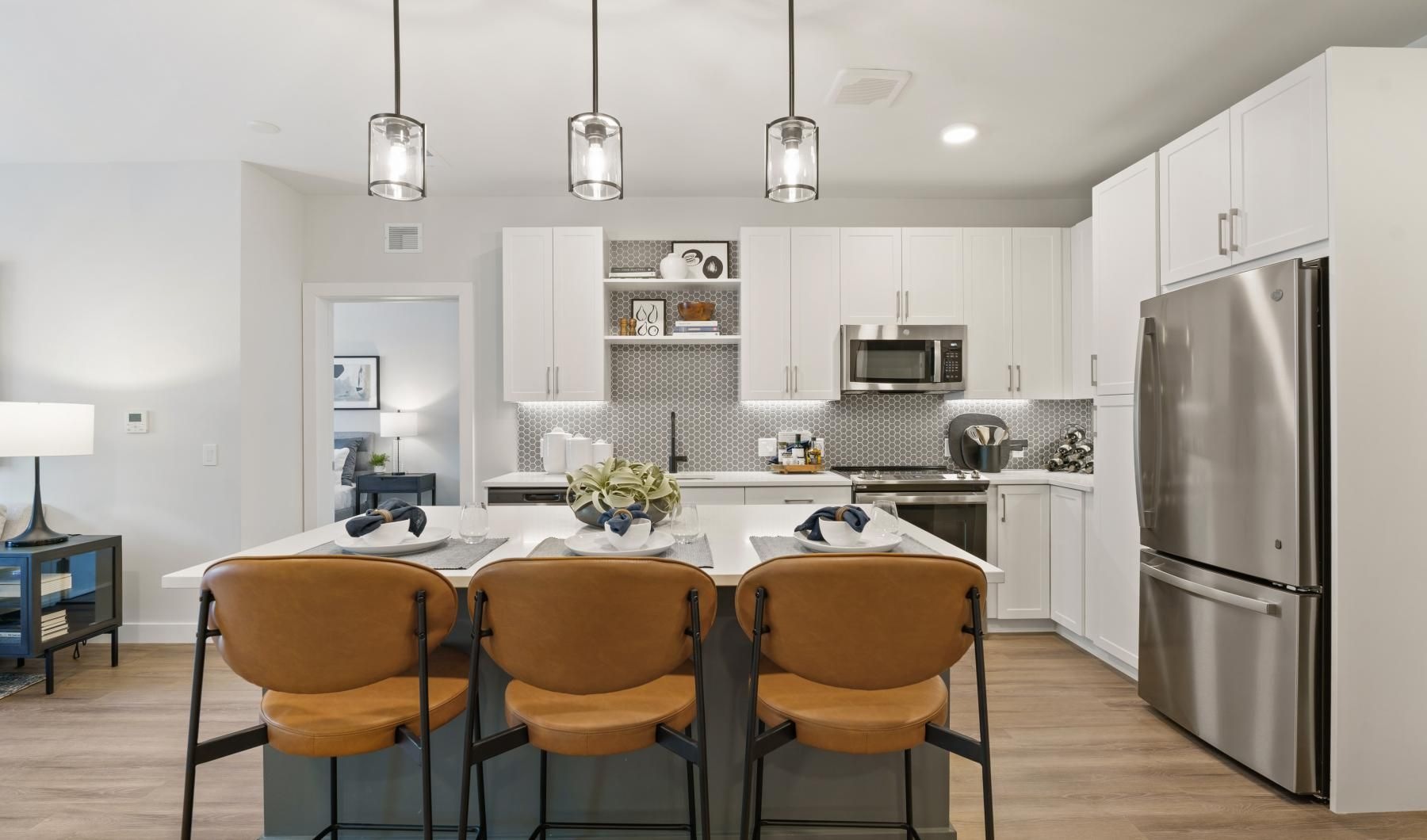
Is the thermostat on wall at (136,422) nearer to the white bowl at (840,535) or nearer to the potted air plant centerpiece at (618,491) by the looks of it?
the potted air plant centerpiece at (618,491)

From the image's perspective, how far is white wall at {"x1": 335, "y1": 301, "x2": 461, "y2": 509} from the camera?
7047 millimetres

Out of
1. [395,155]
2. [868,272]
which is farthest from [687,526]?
[868,272]

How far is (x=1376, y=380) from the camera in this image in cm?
209

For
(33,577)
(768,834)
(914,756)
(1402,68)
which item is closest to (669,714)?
(768,834)

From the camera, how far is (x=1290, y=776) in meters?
2.18

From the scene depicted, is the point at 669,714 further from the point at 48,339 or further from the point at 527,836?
the point at 48,339

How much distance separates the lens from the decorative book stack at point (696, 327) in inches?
166

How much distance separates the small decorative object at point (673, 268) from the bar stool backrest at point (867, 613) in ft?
9.90

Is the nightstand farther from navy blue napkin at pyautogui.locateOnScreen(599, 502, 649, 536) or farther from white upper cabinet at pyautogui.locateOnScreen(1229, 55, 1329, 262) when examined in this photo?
white upper cabinet at pyautogui.locateOnScreen(1229, 55, 1329, 262)

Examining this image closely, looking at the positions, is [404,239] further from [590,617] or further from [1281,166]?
[1281,166]

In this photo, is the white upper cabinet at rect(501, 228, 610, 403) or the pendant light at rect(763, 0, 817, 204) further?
the white upper cabinet at rect(501, 228, 610, 403)

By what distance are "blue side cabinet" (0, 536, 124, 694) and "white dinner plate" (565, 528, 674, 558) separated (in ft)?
9.89

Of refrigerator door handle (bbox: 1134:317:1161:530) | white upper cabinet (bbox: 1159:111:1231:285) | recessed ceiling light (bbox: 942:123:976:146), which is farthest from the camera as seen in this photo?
recessed ceiling light (bbox: 942:123:976:146)

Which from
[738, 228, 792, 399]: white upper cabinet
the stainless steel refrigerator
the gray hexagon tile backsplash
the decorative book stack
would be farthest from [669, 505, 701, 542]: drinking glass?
the gray hexagon tile backsplash
